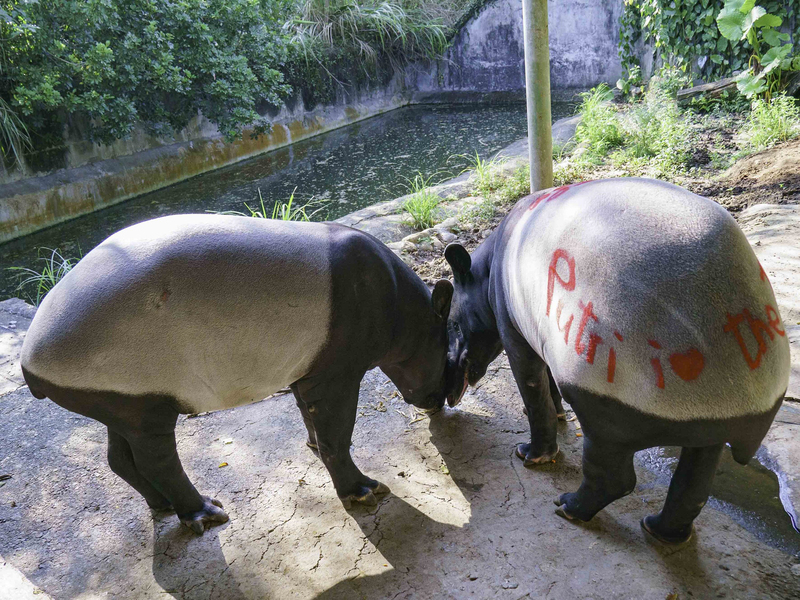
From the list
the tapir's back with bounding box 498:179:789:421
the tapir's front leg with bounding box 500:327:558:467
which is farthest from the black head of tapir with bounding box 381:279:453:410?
the tapir's back with bounding box 498:179:789:421

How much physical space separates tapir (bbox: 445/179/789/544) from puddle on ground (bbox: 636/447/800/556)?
1.05 ft

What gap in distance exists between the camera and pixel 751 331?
161cm

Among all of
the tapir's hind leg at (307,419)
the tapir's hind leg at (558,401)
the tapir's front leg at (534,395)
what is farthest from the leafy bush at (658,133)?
the tapir's hind leg at (307,419)

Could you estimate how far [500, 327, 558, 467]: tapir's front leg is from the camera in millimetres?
2367

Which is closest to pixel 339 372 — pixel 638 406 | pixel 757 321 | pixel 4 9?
pixel 638 406

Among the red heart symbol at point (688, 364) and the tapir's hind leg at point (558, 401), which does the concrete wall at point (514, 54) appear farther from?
the red heart symbol at point (688, 364)

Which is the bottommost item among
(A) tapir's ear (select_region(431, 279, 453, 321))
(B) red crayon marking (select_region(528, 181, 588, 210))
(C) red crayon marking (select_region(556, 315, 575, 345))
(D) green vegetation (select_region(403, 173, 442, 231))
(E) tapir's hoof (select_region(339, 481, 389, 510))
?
(E) tapir's hoof (select_region(339, 481, 389, 510))

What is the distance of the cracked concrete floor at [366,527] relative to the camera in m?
2.00

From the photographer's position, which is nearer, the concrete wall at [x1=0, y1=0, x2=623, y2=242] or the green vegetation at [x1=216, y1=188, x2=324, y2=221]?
the green vegetation at [x1=216, y1=188, x2=324, y2=221]

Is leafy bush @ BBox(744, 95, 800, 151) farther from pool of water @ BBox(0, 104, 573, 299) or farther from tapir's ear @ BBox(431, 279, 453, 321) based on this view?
tapir's ear @ BBox(431, 279, 453, 321)

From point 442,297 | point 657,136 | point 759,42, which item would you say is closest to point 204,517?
point 442,297

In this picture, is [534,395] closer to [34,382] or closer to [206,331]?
[206,331]

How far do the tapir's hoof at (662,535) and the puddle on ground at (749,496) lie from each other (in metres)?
0.25

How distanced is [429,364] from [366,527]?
728mm
